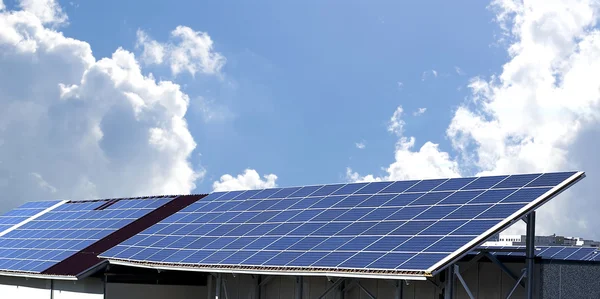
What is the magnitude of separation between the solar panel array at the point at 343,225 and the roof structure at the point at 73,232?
7.20 feet

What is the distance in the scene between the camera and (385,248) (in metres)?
29.0

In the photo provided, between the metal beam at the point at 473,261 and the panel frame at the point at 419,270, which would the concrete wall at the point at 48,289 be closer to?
the panel frame at the point at 419,270

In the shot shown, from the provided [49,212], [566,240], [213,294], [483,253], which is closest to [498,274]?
[483,253]

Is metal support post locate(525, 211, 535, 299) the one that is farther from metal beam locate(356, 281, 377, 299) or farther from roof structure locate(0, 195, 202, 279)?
roof structure locate(0, 195, 202, 279)

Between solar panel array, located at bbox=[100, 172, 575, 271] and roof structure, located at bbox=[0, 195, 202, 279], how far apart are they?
2194 millimetres

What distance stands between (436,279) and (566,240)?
2148cm

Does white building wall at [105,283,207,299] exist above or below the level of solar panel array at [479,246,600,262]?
below

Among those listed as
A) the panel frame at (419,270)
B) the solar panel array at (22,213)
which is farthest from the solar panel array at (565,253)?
the solar panel array at (22,213)

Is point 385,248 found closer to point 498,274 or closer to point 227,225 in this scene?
point 498,274

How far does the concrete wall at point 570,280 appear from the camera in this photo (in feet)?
94.4

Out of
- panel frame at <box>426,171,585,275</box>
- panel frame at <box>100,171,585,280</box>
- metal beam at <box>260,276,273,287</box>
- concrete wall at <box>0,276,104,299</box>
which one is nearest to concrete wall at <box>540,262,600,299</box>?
panel frame at <box>426,171,585,275</box>

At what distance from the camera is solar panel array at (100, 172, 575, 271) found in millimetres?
28375

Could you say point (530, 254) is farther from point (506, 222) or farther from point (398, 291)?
→ point (398, 291)

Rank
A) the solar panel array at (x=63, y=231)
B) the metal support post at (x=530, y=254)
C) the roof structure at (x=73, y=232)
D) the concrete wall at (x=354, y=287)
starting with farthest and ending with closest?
the solar panel array at (x=63, y=231)
the roof structure at (x=73, y=232)
the concrete wall at (x=354, y=287)
the metal support post at (x=530, y=254)
